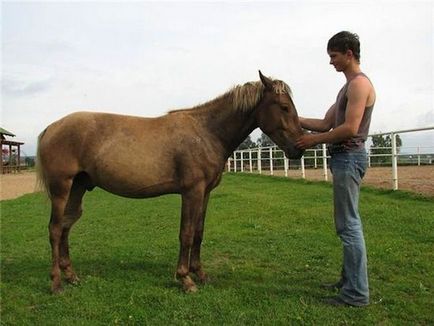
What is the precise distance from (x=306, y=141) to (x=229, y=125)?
98 centimetres

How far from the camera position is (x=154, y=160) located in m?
4.60

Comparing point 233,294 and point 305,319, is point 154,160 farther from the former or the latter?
point 305,319

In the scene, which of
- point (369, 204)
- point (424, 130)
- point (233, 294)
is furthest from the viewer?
point (424, 130)

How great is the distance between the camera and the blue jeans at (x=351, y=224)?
12.6 feet

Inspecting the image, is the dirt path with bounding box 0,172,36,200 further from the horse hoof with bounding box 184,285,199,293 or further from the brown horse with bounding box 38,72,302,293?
the horse hoof with bounding box 184,285,199,293

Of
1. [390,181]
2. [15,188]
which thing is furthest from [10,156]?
[390,181]

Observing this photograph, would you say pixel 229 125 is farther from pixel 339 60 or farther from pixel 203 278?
pixel 203 278

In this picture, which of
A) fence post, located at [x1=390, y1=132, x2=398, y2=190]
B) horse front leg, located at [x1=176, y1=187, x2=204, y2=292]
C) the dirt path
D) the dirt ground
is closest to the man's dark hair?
horse front leg, located at [x1=176, y1=187, x2=204, y2=292]

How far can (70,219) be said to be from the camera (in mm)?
5070

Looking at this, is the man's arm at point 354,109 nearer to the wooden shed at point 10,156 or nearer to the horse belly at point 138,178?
the horse belly at point 138,178

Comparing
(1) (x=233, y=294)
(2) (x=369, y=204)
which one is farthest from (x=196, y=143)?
(2) (x=369, y=204)

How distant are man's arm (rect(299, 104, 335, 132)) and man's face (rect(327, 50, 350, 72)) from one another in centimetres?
62

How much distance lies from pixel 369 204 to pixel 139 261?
5.72 m

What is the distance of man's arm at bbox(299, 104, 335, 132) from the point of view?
452 cm
